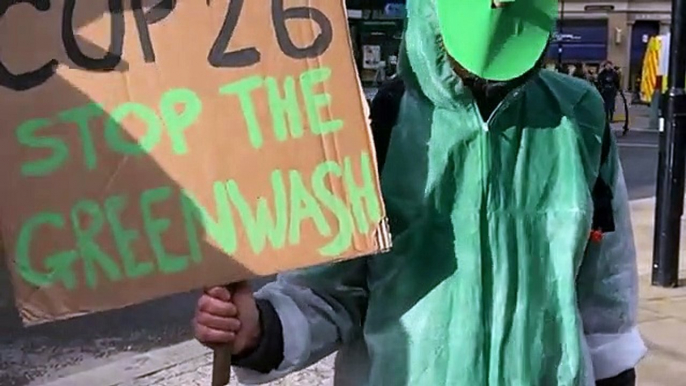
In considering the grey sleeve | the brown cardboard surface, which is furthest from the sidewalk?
the brown cardboard surface

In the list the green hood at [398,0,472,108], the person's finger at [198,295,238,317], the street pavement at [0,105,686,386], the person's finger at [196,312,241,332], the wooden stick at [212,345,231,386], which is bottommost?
the street pavement at [0,105,686,386]

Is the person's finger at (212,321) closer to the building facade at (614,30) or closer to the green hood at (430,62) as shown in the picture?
the green hood at (430,62)

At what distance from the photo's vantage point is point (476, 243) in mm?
1827

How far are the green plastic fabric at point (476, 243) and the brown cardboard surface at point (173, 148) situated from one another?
0.13 meters

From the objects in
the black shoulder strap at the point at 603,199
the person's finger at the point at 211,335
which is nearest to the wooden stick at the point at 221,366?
the person's finger at the point at 211,335

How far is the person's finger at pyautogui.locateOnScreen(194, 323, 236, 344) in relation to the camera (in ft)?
5.67

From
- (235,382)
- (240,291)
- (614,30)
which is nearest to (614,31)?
(614,30)

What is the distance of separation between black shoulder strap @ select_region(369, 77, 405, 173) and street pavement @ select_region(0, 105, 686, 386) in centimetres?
338

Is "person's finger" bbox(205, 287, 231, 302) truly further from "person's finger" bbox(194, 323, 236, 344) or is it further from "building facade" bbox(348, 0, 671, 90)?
"building facade" bbox(348, 0, 671, 90)

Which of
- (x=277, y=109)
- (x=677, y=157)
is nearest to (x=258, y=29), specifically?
(x=277, y=109)

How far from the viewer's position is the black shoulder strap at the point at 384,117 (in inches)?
73.3

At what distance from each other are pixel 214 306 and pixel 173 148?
10.4 inches

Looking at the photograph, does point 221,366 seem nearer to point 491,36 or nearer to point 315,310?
point 315,310

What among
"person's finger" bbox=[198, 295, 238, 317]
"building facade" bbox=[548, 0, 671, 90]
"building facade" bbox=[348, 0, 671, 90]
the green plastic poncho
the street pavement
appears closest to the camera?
"person's finger" bbox=[198, 295, 238, 317]
